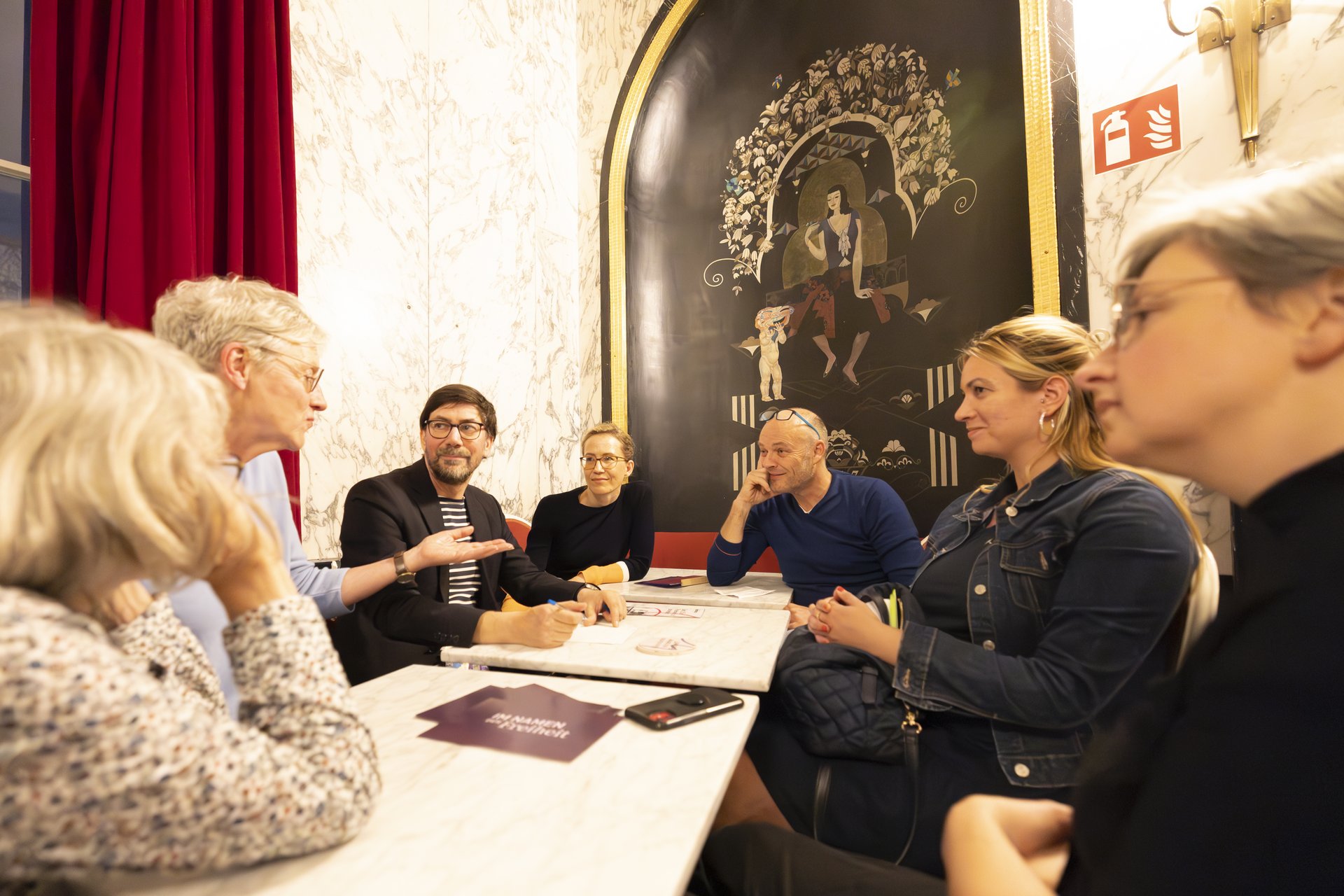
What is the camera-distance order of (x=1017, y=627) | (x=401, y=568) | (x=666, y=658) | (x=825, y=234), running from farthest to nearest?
(x=825, y=234), (x=401, y=568), (x=666, y=658), (x=1017, y=627)

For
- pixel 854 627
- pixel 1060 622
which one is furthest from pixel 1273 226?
pixel 854 627

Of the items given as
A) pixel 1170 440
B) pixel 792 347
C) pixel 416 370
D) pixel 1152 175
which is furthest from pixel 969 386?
pixel 416 370

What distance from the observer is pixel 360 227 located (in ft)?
12.1

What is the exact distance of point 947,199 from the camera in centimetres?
404

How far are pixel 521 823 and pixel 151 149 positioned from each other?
10.0 ft

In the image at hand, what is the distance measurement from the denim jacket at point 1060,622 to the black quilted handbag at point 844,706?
0.26 feet

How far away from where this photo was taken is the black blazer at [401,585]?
2340 mm

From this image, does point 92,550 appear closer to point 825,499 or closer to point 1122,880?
point 1122,880

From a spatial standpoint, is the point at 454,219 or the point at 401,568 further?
the point at 454,219

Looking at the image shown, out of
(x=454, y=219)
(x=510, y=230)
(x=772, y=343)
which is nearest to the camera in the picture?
(x=454, y=219)

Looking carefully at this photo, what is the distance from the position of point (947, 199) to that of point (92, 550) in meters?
4.28

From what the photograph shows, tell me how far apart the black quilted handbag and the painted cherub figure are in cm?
299

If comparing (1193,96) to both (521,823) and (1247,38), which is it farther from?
(521,823)

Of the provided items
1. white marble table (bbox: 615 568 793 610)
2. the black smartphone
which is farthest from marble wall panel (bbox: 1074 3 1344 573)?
the black smartphone
